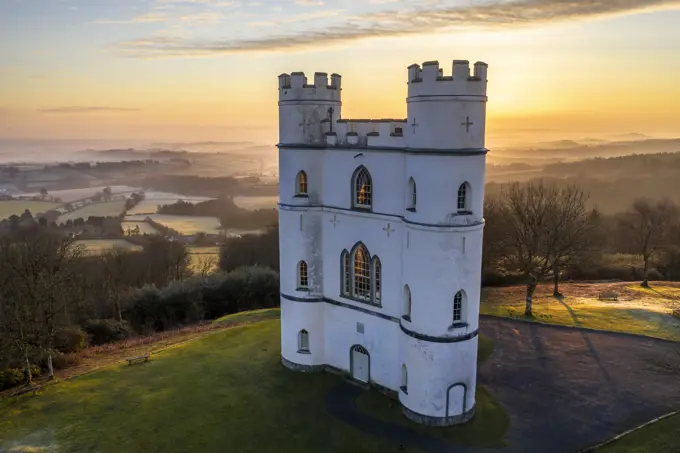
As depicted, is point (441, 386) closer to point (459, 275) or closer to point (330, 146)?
point (459, 275)

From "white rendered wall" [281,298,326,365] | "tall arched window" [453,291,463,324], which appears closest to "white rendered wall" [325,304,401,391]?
"white rendered wall" [281,298,326,365]

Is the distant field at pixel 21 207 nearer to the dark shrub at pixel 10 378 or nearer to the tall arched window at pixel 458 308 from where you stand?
the dark shrub at pixel 10 378

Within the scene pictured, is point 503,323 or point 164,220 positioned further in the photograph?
point 164,220

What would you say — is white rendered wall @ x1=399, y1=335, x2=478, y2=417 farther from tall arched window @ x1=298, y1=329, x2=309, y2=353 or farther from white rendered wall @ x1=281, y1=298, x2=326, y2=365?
tall arched window @ x1=298, y1=329, x2=309, y2=353

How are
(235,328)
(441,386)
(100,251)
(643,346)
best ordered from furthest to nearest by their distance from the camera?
(100,251)
(235,328)
(643,346)
(441,386)

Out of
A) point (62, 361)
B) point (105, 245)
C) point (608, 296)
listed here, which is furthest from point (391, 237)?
point (105, 245)

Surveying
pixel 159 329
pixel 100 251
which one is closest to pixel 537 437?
pixel 159 329

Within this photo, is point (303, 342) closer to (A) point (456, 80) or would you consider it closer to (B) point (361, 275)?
(B) point (361, 275)
